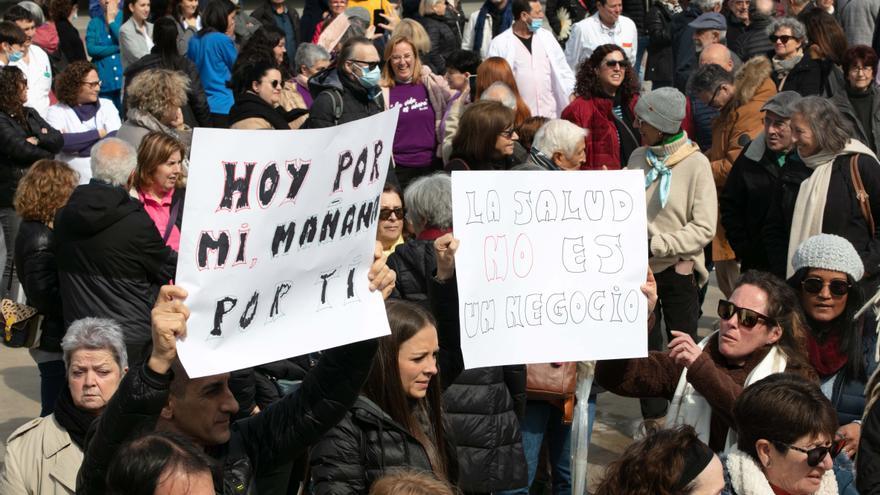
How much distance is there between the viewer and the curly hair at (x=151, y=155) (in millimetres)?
6812

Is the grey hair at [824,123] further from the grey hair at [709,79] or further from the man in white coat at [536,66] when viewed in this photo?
the man in white coat at [536,66]

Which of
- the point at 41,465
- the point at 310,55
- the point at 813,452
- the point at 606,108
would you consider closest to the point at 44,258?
the point at 41,465

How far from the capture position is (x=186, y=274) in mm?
3340

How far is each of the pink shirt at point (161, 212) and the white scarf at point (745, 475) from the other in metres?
3.64

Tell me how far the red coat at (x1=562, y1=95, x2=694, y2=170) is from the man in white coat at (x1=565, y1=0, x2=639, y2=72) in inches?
125

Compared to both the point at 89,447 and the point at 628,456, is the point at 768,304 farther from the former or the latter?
the point at 89,447

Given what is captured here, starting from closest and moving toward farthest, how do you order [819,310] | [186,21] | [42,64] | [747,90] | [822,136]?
[819,310], [822,136], [747,90], [42,64], [186,21]

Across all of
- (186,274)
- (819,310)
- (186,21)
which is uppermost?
(186,274)

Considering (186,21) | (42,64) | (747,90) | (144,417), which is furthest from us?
(186,21)

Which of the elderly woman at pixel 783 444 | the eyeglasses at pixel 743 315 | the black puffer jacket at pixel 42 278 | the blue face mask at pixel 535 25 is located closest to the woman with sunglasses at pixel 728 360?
the eyeglasses at pixel 743 315

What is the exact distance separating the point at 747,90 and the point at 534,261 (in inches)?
188

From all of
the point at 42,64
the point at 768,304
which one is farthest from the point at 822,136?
the point at 42,64

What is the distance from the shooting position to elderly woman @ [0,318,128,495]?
14.2ft

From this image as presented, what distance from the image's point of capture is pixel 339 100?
29.4 feet
